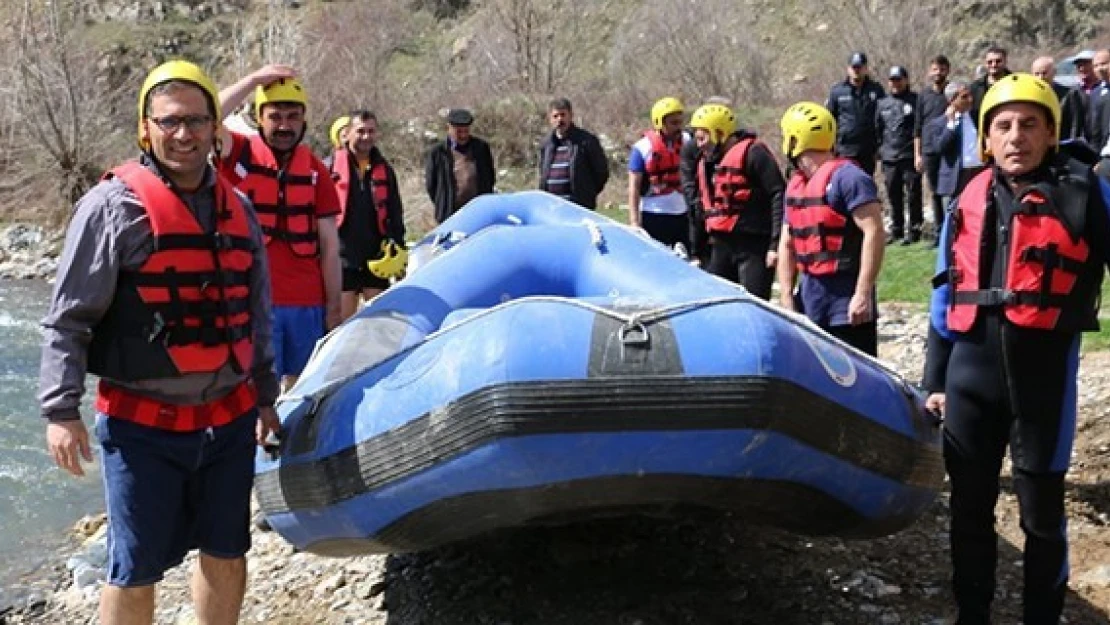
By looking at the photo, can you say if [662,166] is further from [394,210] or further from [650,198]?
[394,210]

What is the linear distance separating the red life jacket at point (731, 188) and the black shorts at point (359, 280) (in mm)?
1706

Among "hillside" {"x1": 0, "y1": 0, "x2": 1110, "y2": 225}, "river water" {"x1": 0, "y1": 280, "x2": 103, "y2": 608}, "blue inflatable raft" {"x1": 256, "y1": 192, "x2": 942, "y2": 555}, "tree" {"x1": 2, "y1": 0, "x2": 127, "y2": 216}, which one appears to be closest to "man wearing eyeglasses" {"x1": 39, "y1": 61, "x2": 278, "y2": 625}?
"blue inflatable raft" {"x1": 256, "y1": 192, "x2": 942, "y2": 555}

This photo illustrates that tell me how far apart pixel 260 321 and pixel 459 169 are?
4.80 m

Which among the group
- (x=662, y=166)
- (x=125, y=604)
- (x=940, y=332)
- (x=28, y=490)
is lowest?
(x=28, y=490)

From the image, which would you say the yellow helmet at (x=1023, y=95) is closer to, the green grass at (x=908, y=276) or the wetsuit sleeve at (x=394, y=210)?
the wetsuit sleeve at (x=394, y=210)

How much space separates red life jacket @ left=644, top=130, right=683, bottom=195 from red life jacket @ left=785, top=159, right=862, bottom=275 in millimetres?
2599

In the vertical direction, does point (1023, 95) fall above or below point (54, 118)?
below

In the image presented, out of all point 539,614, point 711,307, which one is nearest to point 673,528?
point 539,614

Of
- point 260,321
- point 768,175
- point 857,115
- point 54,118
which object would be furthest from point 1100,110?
point 54,118

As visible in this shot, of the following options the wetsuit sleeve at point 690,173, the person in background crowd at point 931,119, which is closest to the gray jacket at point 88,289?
the wetsuit sleeve at point 690,173

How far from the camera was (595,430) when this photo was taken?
2613 mm

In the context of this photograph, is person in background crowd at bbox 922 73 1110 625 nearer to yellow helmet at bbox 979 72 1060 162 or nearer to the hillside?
yellow helmet at bbox 979 72 1060 162

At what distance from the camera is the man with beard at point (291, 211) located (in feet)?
→ 13.3

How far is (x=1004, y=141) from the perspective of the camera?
282cm
